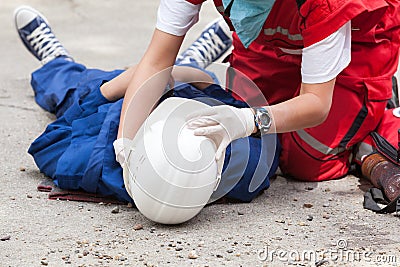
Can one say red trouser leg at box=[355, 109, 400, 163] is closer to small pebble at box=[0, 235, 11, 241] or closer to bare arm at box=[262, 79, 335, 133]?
bare arm at box=[262, 79, 335, 133]

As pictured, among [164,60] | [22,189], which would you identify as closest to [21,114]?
[22,189]

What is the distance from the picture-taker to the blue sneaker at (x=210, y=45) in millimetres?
2814

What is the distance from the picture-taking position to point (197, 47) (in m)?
2.82

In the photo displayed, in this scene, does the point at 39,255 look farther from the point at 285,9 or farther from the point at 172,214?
the point at 285,9

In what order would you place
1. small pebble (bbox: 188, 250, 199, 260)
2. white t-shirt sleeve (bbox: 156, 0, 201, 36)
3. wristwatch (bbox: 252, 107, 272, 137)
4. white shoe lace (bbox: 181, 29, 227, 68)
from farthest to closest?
1. white shoe lace (bbox: 181, 29, 227, 68)
2. white t-shirt sleeve (bbox: 156, 0, 201, 36)
3. wristwatch (bbox: 252, 107, 272, 137)
4. small pebble (bbox: 188, 250, 199, 260)

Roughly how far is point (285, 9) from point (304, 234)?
21.4 inches

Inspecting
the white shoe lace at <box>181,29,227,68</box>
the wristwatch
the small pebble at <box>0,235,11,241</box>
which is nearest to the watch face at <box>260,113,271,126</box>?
the wristwatch

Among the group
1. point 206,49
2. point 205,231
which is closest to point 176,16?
point 205,231

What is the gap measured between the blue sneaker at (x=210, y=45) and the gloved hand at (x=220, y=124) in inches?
42.7

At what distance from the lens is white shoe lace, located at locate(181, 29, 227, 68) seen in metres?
2.81

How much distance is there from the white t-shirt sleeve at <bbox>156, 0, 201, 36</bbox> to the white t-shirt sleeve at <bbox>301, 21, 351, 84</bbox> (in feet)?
1.00

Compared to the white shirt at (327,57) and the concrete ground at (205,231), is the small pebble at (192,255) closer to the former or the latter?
the concrete ground at (205,231)

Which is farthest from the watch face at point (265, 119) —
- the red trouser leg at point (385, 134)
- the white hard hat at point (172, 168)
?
the red trouser leg at point (385, 134)

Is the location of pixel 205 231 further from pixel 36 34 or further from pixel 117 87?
pixel 36 34
